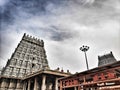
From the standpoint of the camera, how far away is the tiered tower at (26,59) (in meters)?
27.9

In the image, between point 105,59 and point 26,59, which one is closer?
point 26,59

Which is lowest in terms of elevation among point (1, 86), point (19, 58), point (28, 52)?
point (1, 86)

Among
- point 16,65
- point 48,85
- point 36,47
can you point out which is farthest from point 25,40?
point 48,85

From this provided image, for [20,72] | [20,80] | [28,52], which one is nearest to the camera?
[20,80]

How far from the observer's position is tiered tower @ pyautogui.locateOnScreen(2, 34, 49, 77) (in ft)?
91.4

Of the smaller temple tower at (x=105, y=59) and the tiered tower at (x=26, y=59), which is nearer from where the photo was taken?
the tiered tower at (x=26, y=59)

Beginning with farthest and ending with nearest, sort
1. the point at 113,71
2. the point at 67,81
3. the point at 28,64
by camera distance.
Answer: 1. the point at 28,64
2. the point at 67,81
3. the point at 113,71

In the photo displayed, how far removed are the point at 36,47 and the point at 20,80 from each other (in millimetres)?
13023

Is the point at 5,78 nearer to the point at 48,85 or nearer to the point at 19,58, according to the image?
the point at 19,58

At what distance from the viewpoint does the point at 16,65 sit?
28.5m

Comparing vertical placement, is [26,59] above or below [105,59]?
below

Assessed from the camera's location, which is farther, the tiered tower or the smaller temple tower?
the smaller temple tower

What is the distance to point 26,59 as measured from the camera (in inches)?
1215

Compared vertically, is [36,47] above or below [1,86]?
above
